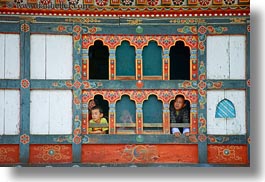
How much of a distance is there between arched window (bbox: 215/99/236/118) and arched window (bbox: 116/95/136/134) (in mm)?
1187

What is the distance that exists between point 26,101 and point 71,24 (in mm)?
1241

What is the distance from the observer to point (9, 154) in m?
7.34

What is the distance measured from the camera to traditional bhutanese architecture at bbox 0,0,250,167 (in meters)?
7.36

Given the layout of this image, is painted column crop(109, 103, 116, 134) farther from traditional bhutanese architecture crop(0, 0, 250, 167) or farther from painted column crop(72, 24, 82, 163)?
painted column crop(72, 24, 82, 163)

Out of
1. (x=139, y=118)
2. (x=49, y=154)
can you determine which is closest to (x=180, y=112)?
(x=139, y=118)

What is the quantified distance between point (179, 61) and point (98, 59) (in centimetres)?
115

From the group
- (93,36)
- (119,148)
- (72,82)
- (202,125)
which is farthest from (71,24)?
(202,125)

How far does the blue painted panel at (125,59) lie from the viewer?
750 cm

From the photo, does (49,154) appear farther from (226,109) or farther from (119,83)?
(226,109)

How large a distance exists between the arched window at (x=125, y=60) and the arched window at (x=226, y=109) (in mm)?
1282

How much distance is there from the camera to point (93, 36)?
744 cm

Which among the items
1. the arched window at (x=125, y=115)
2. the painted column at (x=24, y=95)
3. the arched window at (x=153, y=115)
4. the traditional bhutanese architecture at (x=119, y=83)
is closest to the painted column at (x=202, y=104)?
the traditional bhutanese architecture at (x=119, y=83)

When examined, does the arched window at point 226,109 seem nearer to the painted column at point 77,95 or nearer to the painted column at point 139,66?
the painted column at point 139,66

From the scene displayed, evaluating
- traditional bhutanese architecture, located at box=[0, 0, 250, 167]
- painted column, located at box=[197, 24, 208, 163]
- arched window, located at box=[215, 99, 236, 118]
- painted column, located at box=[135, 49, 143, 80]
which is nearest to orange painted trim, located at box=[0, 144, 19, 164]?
traditional bhutanese architecture, located at box=[0, 0, 250, 167]
